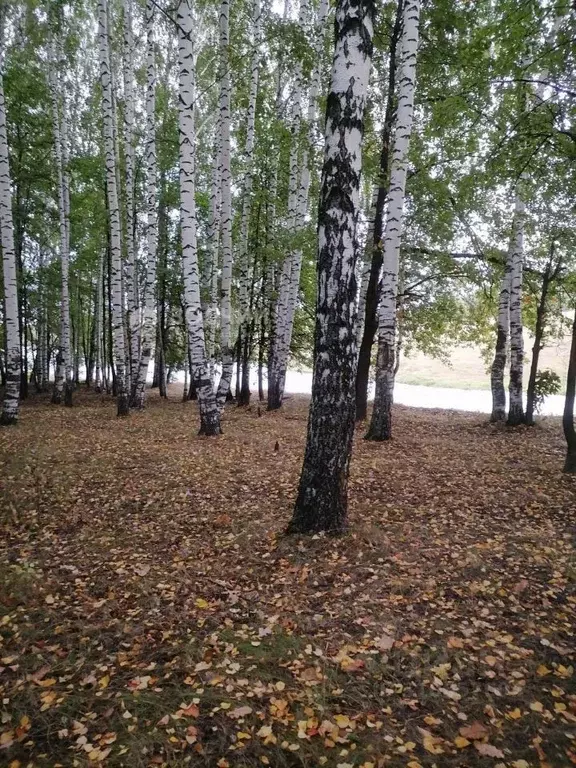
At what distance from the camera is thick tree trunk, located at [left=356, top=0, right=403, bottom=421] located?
A: 1112 centimetres

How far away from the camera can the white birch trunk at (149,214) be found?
42.5 ft

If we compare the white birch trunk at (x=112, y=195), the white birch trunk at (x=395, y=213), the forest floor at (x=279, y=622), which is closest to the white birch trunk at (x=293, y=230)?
the white birch trunk at (x=395, y=213)

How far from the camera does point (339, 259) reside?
16.8 ft

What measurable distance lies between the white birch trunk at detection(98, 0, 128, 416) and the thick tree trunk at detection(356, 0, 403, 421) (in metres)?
7.30

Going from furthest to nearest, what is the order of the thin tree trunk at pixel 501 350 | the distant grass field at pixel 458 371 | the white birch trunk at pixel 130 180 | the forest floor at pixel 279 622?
1. the distant grass field at pixel 458 371
2. the white birch trunk at pixel 130 180
3. the thin tree trunk at pixel 501 350
4. the forest floor at pixel 279 622

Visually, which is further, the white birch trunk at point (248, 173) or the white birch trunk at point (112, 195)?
the white birch trunk at point (248, 173)

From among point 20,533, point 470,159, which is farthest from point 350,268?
point 470,159

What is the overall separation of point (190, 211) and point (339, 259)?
6.28 meters

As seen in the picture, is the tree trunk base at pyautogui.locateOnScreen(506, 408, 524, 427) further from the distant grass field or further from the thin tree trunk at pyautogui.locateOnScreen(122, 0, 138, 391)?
the distant grass field

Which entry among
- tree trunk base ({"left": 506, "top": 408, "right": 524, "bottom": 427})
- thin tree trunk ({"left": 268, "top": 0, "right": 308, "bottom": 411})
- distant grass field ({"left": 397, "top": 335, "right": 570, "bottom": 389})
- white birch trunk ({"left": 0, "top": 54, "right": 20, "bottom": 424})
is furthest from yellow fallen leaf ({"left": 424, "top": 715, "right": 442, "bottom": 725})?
distant grass field ({"left": 397, "top": 335, "right": 570, "bottom": 389})

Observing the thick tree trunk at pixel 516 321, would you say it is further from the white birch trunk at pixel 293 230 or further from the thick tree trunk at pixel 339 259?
the thick tree trunk at pixel 339 259

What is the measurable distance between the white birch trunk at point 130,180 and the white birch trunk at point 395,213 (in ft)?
30.5

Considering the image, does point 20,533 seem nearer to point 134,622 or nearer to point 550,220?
point 134,622

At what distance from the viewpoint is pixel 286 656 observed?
148 inches
